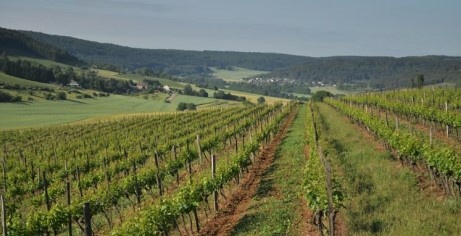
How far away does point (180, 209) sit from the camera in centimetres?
1441

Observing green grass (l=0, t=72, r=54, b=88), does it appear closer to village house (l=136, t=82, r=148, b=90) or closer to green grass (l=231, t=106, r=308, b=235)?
village house (l=136, t=82, r=148, b=90)

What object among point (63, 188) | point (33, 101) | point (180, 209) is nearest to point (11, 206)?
point (63, 188)

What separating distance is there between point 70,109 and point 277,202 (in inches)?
3406

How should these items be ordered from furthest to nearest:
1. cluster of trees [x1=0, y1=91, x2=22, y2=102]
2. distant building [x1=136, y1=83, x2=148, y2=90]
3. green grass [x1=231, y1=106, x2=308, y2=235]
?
distant building [x1=136, y1=83, x2=148, y2=90]
cluster of trees [x1=0, y1=91, x2=22, y2=102]
green grass [x1=231, y1=106, x2=308, y2=235]

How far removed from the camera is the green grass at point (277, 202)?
1423 centimetres

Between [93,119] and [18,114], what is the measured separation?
13838mm

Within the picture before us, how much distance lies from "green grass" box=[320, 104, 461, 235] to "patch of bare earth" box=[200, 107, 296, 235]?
3.75 m

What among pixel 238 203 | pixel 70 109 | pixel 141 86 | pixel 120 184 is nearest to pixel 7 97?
pixel 70 109

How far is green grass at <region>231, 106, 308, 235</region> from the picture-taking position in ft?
46.7

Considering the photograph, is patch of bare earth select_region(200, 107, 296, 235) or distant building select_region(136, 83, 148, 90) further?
distant building select_region(136, 83, 148, 90)

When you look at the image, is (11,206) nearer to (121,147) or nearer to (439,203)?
(439,203)

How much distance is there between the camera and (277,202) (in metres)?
17.0

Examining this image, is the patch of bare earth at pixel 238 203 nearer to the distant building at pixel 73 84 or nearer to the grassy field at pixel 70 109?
the grassy field at pixel 70 109

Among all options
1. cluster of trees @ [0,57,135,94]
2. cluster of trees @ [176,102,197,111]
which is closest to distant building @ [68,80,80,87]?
cluster of trees @ [0,57,135,94]
